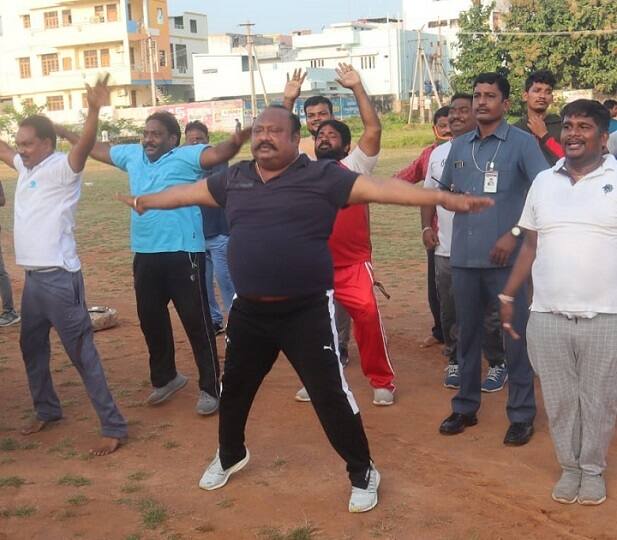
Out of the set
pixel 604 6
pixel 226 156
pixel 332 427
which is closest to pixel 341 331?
pixel 226 156

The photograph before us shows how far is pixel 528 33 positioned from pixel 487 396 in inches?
1555

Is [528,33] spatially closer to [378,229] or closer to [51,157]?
[378,229]

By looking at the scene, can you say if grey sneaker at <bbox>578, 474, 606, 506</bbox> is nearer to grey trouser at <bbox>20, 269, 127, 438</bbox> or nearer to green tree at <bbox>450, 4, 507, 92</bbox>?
grey trouser at <bbox>20, 269, 127, 438</bbox>

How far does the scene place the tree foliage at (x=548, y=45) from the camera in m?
41.7

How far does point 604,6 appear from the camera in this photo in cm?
4103

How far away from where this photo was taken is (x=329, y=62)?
67.6 m

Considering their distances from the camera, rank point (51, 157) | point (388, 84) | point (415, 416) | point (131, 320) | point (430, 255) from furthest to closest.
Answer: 1. point (388, 84)
2. point (131, 320)
3. point (430, 255)
4. point (415, 416)
5. point (51, 157)

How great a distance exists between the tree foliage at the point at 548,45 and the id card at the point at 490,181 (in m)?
37.8

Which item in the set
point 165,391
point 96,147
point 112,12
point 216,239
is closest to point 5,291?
point 216,239

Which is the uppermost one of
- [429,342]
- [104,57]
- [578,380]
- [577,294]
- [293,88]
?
[104,57]

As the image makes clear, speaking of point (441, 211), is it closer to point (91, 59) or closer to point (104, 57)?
point (104, 57)

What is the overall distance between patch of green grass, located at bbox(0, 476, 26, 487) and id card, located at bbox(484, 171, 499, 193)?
3.32 metres

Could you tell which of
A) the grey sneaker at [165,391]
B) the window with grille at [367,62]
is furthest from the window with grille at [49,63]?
the grey sneaker at [165,391]

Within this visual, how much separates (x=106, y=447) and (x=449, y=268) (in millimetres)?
2797
